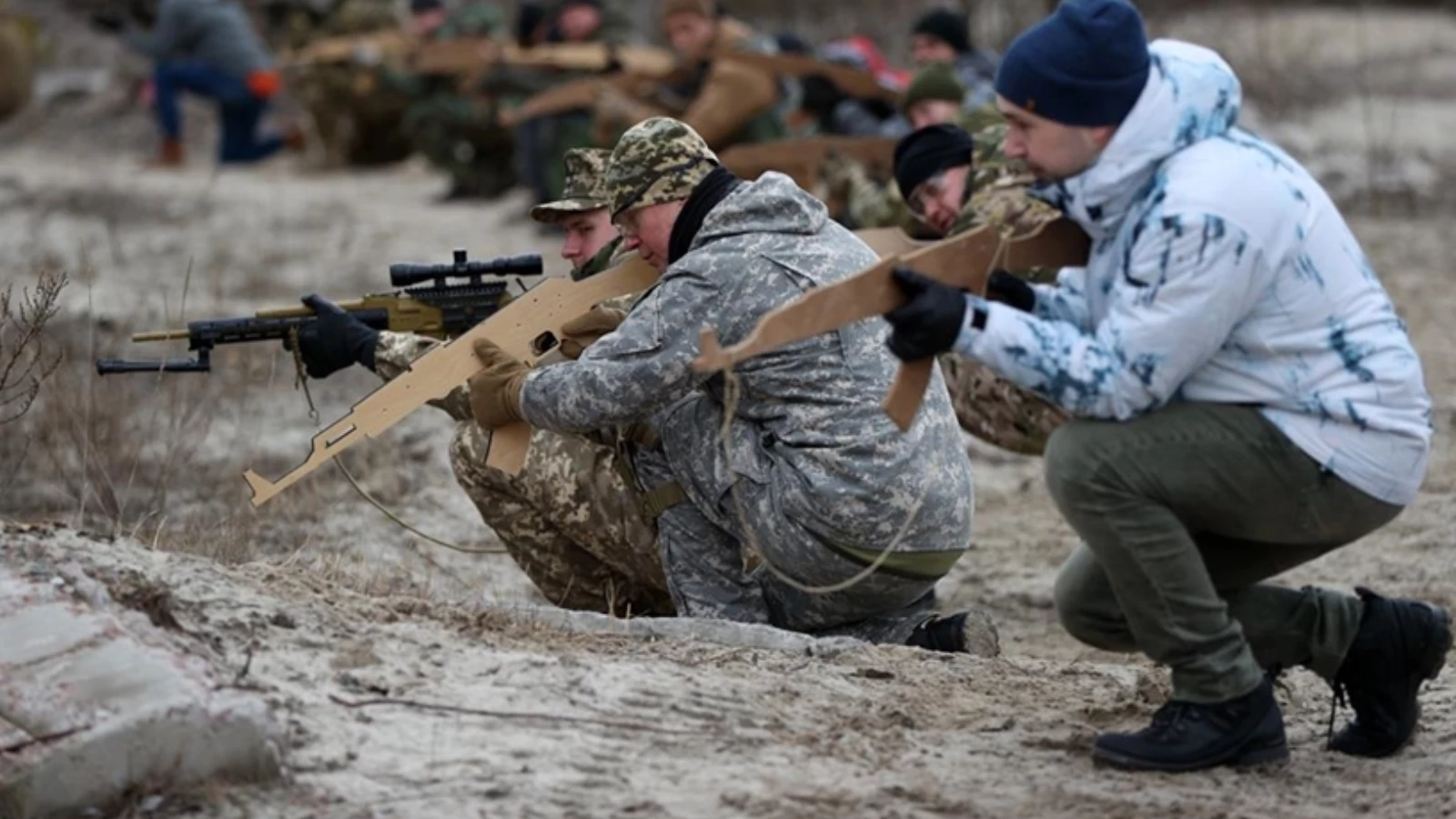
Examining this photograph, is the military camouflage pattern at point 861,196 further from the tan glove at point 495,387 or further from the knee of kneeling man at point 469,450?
the tan glove at point 495,387

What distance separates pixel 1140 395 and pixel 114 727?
1.72 m

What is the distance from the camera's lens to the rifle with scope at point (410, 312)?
5863 mm

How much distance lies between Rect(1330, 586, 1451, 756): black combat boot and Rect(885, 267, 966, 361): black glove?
1086 millimetres

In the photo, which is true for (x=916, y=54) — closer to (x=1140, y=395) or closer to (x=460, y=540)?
(x=460, y=540)

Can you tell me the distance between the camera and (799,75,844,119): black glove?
11719 millimetres

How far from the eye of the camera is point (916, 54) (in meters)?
11.7

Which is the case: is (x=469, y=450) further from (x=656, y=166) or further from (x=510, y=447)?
(x=656, y=166)

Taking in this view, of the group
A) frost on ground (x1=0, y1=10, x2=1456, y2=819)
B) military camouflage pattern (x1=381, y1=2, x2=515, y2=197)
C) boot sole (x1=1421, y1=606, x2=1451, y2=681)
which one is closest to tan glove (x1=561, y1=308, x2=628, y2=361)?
frost on ground (x1=0, y1=10, x2=1456, y2=819)

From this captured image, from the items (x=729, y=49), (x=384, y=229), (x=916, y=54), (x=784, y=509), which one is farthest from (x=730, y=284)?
(x=384, y=229)

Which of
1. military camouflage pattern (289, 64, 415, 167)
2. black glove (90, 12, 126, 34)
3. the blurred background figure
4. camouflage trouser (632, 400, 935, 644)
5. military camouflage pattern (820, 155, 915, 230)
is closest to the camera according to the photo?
camouflage trouser (632, 400, 935, 644)

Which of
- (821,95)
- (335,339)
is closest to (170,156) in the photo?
(821,95)

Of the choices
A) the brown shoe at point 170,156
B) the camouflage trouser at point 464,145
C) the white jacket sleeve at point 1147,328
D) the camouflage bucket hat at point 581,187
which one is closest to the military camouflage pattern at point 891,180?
the camouflage bucket hat at point 581,187

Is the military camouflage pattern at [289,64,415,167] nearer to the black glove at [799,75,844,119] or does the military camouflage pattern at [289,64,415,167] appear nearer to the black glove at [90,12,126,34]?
the black glove at [90,12,126,34]

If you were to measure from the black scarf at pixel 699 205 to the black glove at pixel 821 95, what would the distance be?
6.55 m
